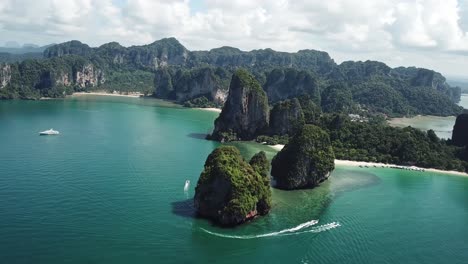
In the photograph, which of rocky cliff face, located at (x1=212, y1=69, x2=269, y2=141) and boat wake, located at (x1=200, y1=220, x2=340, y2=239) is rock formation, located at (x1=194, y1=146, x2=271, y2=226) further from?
rocky cliff face, located at (x1=212, y1=69, x2=269, y2=141)

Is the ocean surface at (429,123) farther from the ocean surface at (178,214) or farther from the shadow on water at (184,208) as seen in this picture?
the shadow on water at (184,208)

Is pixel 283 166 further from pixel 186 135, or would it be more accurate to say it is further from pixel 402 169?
pixel 186 135

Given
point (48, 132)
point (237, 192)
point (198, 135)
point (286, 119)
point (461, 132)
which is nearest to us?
point (237, 192)

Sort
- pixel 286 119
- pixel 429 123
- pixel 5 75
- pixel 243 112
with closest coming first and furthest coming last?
pixel 286 119, pixel 243 112, pixel 429 123, pixel 5 75

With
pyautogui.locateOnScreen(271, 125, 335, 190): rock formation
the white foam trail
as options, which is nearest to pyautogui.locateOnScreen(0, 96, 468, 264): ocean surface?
the white foam trail

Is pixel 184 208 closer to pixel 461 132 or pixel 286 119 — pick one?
pixel 286 119

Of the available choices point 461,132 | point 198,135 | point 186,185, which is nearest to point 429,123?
point 461,132

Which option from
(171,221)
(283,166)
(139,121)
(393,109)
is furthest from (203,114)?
(171,221)
